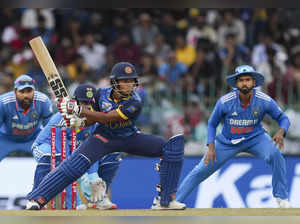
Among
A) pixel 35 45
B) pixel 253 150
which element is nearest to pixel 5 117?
pixel 35 45

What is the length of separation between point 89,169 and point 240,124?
77.8 inches

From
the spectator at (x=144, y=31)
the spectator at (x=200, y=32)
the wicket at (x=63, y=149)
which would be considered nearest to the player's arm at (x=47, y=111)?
the wicket at (x=63, y=149)

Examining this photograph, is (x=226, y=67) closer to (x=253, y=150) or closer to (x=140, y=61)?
(x=140, y=61)

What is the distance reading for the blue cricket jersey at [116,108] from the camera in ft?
26.1

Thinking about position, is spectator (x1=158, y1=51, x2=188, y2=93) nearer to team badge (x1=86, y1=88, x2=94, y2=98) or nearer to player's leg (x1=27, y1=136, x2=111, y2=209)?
team badge (x1=86, y1=88, x2=94, y2=98)

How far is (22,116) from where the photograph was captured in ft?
34.4

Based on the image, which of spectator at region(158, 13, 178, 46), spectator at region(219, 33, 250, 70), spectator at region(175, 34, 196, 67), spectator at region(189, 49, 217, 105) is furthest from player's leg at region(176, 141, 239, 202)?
spectator at region(158, 13, 178, 46)

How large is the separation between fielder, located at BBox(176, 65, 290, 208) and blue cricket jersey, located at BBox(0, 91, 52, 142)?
2218 millimetres

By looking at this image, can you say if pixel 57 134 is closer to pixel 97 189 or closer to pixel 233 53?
pixel 97 189

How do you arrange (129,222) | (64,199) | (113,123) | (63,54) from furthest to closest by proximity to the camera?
(63,54) < (64,199) < (113,123) < (129,222)

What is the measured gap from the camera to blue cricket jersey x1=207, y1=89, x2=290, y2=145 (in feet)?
31.0

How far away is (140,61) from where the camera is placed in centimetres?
1423

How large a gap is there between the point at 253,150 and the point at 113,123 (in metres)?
2.28

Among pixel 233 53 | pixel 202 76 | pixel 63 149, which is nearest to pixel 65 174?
pixel 63 149
